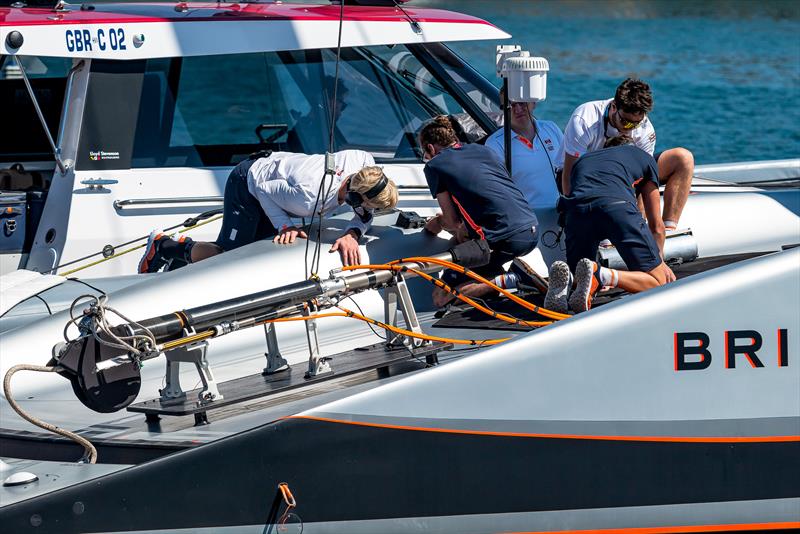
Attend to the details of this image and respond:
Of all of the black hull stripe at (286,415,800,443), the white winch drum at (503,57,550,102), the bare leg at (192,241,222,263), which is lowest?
the black hull stripe at (286,415,800,443)

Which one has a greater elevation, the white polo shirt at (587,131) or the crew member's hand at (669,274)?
the white polo shirt at (587,131)

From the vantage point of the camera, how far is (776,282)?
404cm

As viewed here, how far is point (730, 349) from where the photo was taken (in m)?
4.04

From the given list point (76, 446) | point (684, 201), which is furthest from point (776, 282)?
point (76, 446)

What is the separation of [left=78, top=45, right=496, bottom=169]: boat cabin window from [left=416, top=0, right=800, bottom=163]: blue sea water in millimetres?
7977

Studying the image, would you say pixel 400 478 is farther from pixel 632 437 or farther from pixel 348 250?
pixel 348 250

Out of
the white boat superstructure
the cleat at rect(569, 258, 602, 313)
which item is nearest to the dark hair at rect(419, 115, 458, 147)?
the white boat superstructure

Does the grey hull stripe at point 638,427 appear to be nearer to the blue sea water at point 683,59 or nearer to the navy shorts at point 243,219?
the navy shorts at point 243,219

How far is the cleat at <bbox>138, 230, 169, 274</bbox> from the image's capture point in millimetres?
5922

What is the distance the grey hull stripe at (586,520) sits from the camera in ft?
13.1

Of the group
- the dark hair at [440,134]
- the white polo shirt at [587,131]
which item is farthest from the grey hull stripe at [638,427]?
the white polo shirt at [587,131]

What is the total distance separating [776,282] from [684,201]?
5.17 feet

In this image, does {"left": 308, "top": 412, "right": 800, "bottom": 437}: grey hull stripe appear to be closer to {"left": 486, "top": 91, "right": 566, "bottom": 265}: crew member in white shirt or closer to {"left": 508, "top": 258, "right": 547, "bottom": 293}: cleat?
{"left": 508, "top": 258, "right": 547, "bottom": 293}: cleat

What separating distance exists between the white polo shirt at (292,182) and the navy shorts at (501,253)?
50 cm
